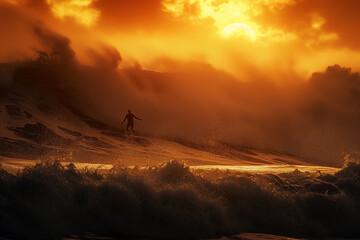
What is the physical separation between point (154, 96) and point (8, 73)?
33.9ft

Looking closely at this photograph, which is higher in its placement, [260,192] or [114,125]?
[114,125]

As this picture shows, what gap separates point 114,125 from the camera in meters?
23.3

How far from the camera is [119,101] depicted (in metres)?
27.4

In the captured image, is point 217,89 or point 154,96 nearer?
point 154,96

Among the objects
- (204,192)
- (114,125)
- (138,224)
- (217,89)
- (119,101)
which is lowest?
(138,224)

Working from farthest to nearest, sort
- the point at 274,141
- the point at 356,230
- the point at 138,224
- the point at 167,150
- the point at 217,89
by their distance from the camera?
the point at 217,89
the point at 274,141
the point at 167,150
the point at 356,230
the point at 138,224

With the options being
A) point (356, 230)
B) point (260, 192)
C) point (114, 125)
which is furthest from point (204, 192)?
point (114, 125)

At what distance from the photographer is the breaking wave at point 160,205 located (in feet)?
16.4

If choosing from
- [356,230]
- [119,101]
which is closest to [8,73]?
[119,101]

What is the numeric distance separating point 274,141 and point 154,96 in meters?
9.60

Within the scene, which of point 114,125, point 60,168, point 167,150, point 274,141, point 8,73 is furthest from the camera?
point 274,141

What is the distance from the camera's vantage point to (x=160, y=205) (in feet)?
18.3

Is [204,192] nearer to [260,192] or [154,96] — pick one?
[260,192]

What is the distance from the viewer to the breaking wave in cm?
500
